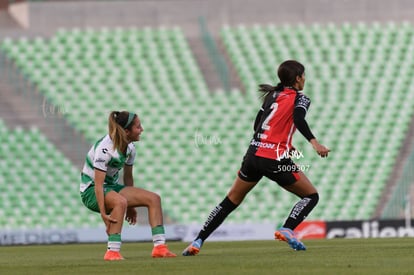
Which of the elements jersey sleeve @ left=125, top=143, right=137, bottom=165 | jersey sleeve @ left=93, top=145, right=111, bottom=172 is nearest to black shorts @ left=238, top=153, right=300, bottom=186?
jersey sleeve @ left=125, top=143, right=137, bottom=165

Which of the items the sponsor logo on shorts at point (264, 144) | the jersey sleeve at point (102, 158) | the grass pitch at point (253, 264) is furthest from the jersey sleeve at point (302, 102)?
the jersey sleeve at point (102, 158)

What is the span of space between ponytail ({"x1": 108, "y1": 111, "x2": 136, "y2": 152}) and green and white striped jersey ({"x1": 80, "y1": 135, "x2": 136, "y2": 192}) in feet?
0.23

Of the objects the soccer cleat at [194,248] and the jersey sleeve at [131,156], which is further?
the soccer cleat at [194,248]

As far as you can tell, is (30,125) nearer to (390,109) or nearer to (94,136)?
(94,136)

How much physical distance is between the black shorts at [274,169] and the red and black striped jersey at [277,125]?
0.05 m

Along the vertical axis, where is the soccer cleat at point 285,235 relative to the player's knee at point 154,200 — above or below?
below

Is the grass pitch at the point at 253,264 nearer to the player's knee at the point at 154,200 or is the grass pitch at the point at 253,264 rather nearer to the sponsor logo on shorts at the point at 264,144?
the player's knee at the point at 154,200

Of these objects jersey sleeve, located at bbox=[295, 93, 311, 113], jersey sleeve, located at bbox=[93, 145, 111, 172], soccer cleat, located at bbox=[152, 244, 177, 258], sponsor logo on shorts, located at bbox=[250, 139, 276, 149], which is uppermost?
jersey sleeve, located at bbox=[295, 93, 311, 113]

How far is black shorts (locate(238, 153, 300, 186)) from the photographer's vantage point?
10180 mm

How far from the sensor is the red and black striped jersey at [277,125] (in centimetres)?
1023

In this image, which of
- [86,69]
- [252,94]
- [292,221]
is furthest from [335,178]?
[292,221]

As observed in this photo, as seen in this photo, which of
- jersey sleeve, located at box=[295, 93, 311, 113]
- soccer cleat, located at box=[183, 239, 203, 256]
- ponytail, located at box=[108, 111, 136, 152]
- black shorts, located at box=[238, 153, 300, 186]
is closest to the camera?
ponytail, located at box=[108, 111, 136, 152]

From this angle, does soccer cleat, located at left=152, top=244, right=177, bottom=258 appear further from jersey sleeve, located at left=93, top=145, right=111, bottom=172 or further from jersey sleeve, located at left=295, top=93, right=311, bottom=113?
jersey sleeve, located at left=295, top=93, right=311, bottom=113

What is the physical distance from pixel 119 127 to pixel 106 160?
34 cm
